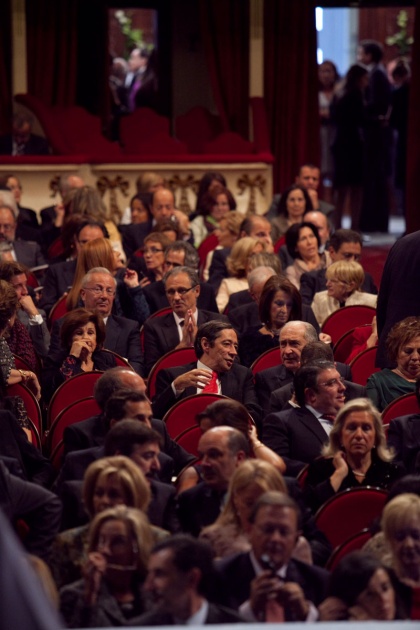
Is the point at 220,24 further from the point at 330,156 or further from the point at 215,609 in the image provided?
the point at 215,609

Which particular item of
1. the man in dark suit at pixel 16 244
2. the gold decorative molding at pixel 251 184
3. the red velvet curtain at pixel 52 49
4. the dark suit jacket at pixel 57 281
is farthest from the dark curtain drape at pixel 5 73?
the dark suit jacket at pixel 57 281

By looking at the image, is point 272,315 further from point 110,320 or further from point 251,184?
point 251,184

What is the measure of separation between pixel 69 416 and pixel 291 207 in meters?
4.57

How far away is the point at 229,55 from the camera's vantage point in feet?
39.4

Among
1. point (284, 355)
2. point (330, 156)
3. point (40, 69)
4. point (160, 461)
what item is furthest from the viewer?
point (330, 156)

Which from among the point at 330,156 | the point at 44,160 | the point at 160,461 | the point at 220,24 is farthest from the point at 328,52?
the point at 160,461

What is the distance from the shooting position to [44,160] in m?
10.8

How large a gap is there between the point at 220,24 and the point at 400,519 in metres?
9.02

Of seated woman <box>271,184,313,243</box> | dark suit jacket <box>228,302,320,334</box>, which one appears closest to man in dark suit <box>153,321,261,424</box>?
A: dark suit jacket <box>228,302,320,334</box>

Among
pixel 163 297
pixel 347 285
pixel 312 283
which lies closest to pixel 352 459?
pixel 347 285

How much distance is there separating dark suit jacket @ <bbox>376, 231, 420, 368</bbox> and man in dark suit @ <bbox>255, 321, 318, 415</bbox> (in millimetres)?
324

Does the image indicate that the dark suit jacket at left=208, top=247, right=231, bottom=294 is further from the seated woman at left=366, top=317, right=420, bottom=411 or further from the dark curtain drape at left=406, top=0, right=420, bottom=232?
the dark curtain drape at left=406, top=0, right=420, bottom=232

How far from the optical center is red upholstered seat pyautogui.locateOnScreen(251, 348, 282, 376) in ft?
19.6

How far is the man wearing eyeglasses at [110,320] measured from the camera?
6.34 meters
